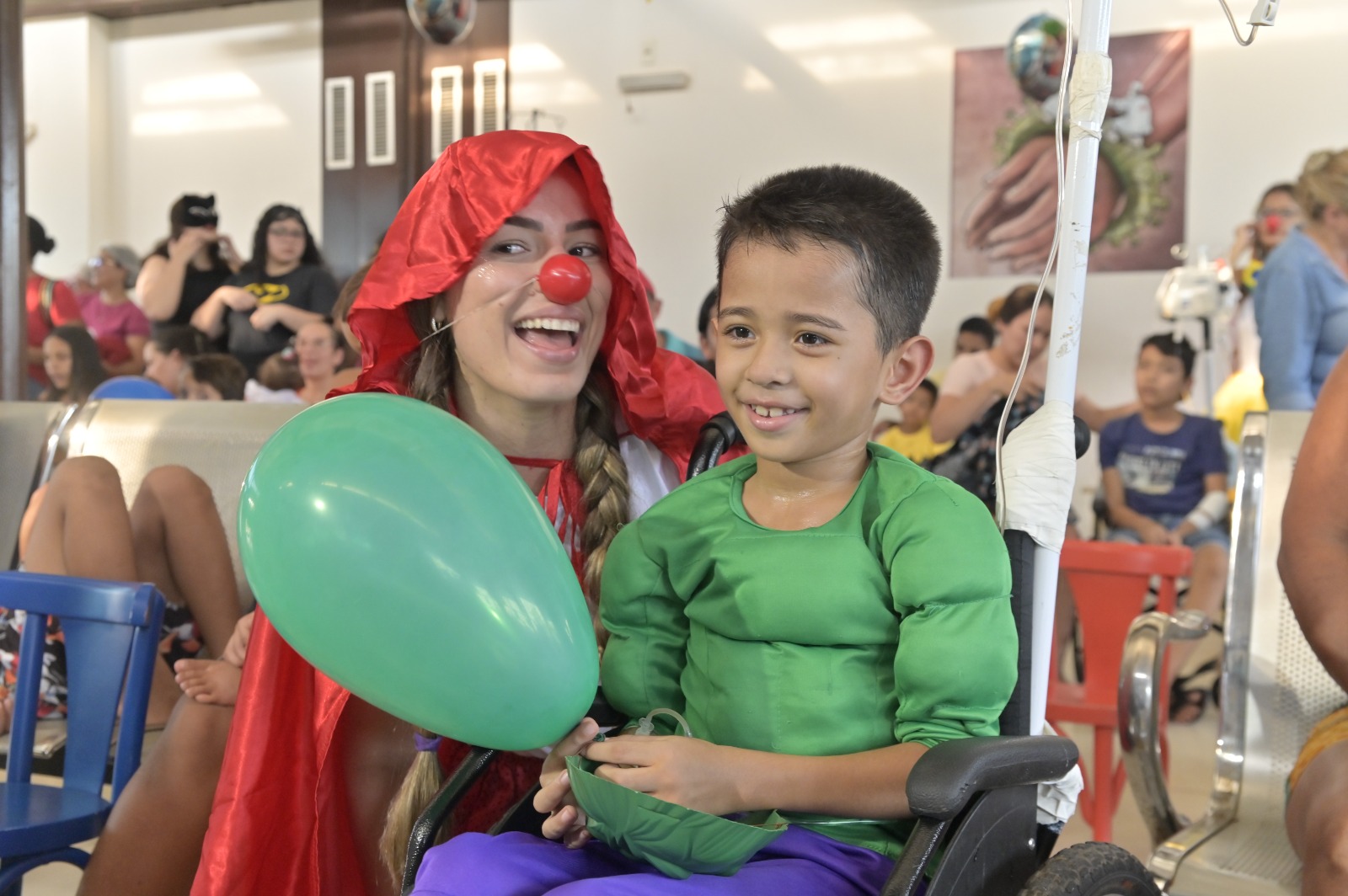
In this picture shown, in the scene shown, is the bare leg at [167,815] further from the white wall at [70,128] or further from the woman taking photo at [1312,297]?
the white wall at [70,128]

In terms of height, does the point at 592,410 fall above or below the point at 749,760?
above

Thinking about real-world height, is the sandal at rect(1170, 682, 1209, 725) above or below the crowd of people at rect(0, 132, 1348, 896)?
below

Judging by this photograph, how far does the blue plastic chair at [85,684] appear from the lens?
1.73 m

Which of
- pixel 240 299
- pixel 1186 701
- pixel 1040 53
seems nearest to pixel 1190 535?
pixel 1186 701

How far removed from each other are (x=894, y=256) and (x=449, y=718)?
0.59 m

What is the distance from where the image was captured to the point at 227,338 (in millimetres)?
4609

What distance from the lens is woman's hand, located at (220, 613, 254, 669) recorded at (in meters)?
1.72

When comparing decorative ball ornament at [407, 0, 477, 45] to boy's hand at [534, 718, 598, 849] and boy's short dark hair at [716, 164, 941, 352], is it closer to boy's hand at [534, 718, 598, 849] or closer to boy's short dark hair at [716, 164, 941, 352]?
boy's short dark hair at [716, 164, 941, 352]

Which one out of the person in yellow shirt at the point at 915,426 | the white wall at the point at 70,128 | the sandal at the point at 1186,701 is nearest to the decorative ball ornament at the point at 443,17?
the person in yellow shirt at the point at 915,426

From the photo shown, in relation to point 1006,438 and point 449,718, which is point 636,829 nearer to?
point 449,718

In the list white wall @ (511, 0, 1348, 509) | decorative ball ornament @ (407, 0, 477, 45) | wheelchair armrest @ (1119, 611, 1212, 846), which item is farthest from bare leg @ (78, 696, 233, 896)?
decorative ball ornament @ (407, 0, 477, 45)

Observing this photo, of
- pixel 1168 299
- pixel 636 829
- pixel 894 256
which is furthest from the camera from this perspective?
pixel 1168 299

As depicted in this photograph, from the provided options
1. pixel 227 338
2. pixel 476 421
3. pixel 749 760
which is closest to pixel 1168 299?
pixel 227 338

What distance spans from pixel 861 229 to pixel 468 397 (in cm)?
65
